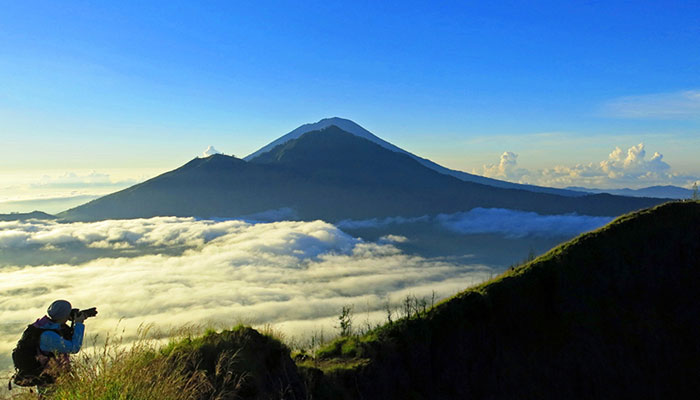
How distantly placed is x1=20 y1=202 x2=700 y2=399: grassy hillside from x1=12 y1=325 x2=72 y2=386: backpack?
6513mm

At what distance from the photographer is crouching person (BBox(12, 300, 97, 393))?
5.43 m

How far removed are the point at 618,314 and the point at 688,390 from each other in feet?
11.0

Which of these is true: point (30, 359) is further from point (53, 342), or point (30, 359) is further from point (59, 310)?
point (59, 310)

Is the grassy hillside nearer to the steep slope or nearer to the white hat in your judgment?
the steep slope

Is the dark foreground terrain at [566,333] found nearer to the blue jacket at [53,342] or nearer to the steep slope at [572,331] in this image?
the steep slope at [572,331]

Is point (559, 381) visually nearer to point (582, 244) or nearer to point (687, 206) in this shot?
point (582, 244)

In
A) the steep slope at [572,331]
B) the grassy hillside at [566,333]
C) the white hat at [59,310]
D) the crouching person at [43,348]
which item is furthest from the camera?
the steep slope at [572,331]

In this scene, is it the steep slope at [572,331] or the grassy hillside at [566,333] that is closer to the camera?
the grassy hillside at [566,333]

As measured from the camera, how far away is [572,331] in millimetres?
15156

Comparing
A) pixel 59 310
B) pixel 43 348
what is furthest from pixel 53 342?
pixel 59 310

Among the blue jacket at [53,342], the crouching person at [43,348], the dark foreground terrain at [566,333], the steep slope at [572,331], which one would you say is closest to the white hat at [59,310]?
the crouching person at [43,348]

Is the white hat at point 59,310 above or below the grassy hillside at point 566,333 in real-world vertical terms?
above

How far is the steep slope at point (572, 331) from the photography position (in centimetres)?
1338

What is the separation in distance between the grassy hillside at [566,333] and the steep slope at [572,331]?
4cm
